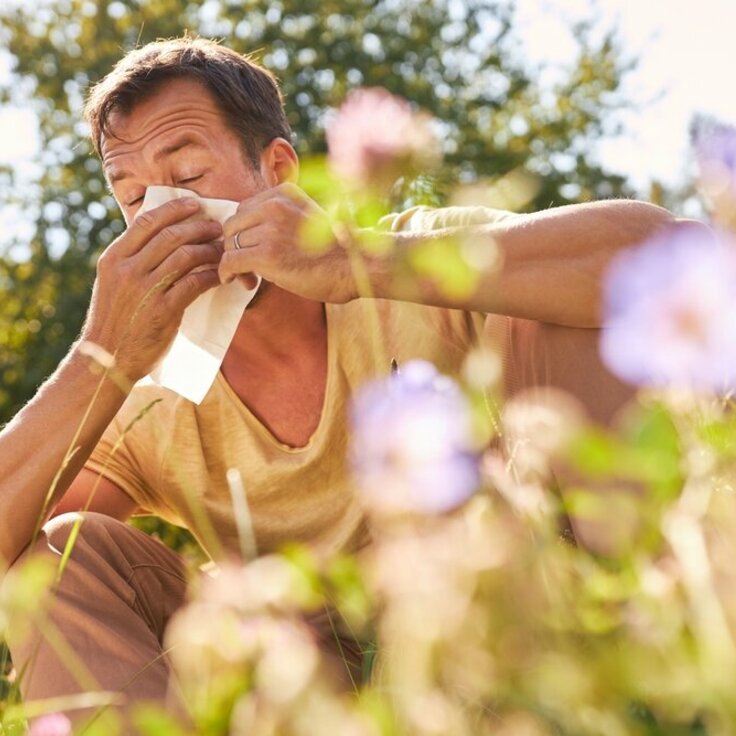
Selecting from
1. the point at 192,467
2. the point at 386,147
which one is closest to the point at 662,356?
the point at 386,147

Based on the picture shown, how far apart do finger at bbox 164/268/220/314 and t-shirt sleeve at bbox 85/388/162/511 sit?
441 millimetres

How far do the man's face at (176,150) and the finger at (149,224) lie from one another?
1.11 ft

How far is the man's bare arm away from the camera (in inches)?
78.9

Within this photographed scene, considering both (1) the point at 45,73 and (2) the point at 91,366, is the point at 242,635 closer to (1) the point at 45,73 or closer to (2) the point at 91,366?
(2) the point at 91,366

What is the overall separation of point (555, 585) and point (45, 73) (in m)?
13.3

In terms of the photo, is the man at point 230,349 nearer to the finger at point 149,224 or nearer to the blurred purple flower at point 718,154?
the finger at point 149,224

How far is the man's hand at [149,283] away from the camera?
2252mm

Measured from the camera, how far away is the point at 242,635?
0.67 meters

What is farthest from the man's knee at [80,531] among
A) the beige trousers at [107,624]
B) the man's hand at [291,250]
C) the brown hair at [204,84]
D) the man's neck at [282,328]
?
the brown hair at [204,84]

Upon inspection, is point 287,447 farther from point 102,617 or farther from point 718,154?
point 718,154

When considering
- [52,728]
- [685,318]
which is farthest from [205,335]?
[685,318]

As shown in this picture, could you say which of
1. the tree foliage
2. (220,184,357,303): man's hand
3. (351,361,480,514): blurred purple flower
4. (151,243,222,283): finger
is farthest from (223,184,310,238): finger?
the tree foliage

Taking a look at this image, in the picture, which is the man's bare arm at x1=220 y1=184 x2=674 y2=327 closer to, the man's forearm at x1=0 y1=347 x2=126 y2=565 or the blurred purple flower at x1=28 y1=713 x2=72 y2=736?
the man's forearm at x1=0 y1=347 x2=126 y2=565

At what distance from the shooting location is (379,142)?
1.01 metres
